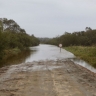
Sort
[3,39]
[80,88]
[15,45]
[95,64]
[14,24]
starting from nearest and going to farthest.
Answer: [80,88]
[95,64]
[3,39]
[15,45]
[14,24]

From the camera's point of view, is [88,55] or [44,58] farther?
[88,55]

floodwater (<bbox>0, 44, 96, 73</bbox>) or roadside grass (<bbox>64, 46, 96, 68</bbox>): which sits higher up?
roadside grass (<bbox>64, 46, 96, 68</bbox>)

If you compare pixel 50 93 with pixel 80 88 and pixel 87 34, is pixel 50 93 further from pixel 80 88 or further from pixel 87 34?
pixel 87 34

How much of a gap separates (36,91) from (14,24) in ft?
248

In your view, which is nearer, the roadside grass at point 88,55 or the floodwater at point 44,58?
the floodwater at point 44,58

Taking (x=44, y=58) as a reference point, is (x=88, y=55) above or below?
above

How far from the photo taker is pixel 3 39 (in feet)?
94.4

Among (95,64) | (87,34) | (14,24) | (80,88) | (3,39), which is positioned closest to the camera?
(80,88)

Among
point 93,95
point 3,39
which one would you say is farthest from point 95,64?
point 93,95

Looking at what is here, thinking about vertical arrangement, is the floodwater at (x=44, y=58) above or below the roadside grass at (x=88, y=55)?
below

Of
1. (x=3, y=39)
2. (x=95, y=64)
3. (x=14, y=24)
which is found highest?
(x=14, y=24)

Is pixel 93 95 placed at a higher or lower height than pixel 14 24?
lower

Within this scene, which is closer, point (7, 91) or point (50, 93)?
point (50, 93)

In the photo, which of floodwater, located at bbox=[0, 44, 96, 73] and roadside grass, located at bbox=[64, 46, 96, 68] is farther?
roadside grass, located at bbox=[64, 46, 96, 68]
